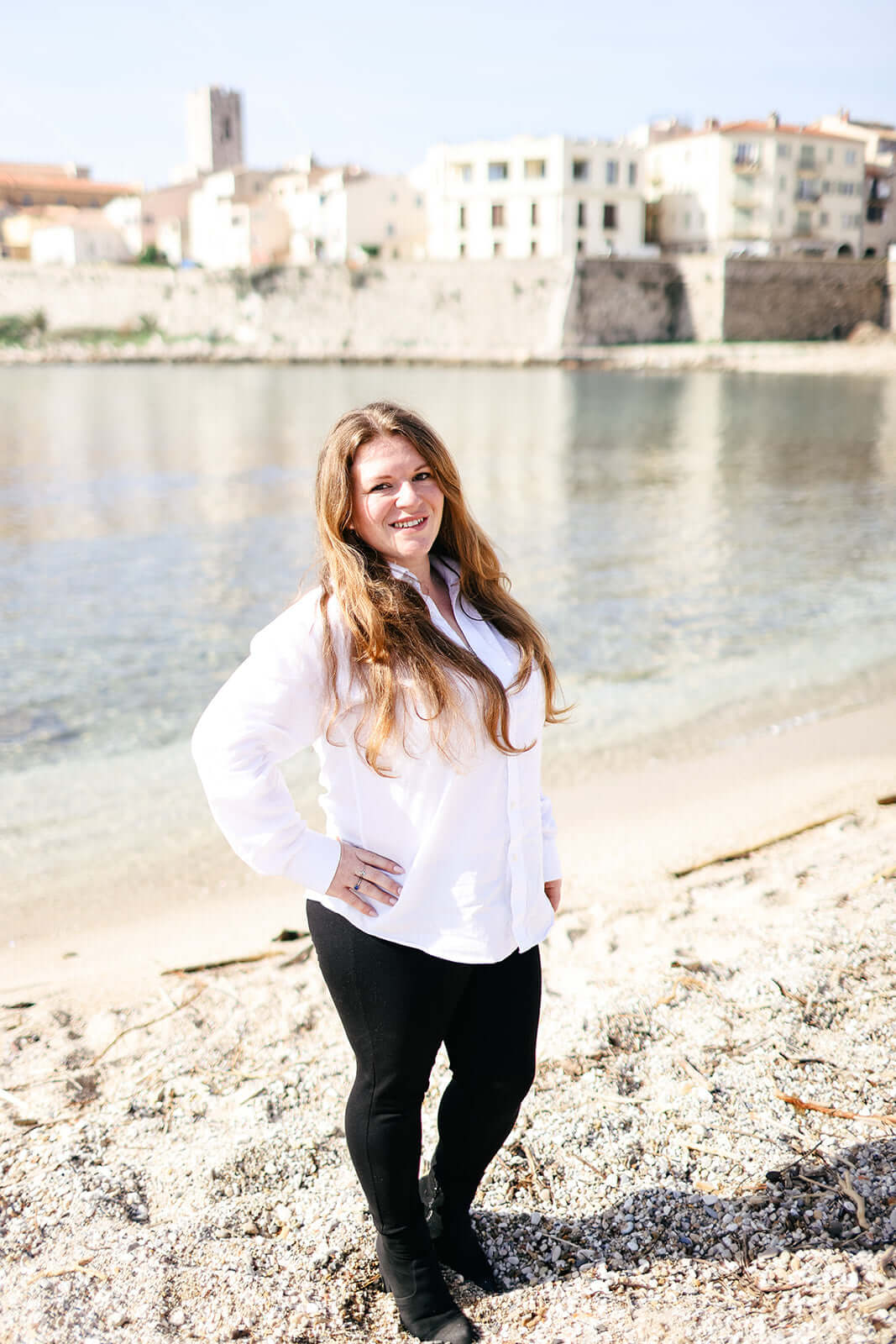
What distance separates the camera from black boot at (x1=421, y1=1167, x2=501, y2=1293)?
1.83m

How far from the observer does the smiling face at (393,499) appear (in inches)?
65.9

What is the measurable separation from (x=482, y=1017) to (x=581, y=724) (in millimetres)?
4329

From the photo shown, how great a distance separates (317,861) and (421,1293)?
752 millimetres

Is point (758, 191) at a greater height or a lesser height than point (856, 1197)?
greater

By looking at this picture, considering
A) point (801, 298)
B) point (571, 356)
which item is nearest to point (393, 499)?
point (571, 356)

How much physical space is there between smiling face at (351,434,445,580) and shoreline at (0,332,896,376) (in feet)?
136

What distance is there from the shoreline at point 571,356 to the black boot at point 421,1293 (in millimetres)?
41696

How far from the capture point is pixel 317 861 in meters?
1.61

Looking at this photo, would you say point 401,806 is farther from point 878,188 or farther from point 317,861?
point 878,188

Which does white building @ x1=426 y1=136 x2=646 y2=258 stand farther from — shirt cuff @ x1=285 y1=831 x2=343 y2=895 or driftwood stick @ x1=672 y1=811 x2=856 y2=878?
shirt cuff @ x1=285 y1=831 x2=343 y2=895

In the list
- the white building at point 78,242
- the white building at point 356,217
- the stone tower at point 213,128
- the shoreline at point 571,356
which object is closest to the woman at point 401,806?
the shoreline at point 571,356

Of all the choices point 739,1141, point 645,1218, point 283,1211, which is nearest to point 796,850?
point 739,1141

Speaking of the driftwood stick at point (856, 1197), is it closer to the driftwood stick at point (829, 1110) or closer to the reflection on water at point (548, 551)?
the driftwood stick at point (829, 1110)

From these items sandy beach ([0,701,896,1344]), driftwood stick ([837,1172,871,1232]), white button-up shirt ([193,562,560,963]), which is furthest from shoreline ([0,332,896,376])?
white button-up shirt ([193,562,560,963])
